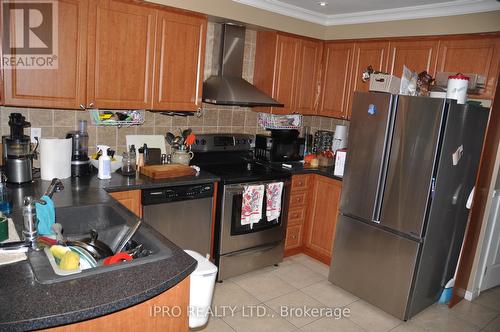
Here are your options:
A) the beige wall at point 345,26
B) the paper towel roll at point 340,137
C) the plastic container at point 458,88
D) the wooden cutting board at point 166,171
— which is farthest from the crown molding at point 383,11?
the wooden cutting board at point 166,171

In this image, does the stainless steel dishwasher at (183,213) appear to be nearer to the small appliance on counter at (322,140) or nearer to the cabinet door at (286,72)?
the cabinet door at (286,72)

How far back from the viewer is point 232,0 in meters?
3.27

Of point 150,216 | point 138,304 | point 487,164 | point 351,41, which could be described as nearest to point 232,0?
point 351,41

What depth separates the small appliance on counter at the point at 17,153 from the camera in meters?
2.44

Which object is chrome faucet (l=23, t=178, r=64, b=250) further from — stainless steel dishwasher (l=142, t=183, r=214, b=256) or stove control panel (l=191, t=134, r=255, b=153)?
stove control panel (l=191, t=134, r=255, b=153)

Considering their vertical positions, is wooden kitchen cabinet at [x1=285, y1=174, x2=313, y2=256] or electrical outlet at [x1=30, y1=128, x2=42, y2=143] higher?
electrical outlet at [x1=30, y1=128, x2=42, y2=143]

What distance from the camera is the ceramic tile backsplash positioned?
2.86 metres

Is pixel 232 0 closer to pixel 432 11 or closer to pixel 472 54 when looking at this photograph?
pixel 432 11

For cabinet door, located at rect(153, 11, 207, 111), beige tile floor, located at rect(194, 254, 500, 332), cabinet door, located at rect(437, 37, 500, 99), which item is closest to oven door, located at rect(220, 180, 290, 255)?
beige tile floor, located at rect(194, 254, 500, 332)

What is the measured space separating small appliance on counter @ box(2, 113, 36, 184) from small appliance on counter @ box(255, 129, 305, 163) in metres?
2.09

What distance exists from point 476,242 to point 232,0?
116 inches

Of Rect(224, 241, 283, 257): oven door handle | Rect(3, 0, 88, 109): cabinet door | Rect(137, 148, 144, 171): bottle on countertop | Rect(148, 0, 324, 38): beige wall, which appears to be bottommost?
Rect(224, 241, 283, 257): oven door handle

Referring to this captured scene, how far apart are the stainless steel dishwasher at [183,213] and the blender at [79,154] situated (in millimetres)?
525

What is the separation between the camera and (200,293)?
196cm
